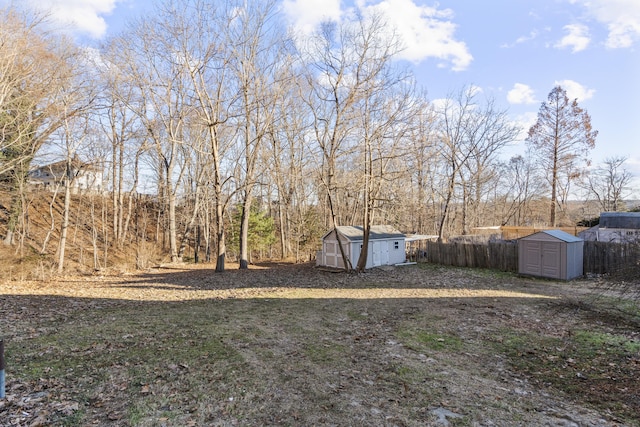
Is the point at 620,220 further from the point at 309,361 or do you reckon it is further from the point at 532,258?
the point at 309,361

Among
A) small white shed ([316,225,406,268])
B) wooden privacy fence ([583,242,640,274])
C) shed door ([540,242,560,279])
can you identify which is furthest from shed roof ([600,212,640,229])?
small white shed ([316,225,406,268])

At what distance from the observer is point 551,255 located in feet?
45.2

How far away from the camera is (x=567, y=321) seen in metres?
7.47

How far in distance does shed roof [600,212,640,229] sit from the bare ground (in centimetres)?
1409

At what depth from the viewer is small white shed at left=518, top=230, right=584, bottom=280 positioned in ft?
44.3

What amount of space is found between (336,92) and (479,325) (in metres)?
10.7

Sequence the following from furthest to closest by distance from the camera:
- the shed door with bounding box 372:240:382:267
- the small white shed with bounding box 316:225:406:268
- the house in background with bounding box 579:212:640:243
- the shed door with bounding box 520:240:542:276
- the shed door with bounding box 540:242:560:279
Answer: the house in background with bounding box 579:212:640:243, the shed door with bounding box 372:240:382:267, the small white shed with bounding box 316:225:406:268, the shed door with bounding box 520:240:542:276, the shed door with bounding box 540:242:560:279

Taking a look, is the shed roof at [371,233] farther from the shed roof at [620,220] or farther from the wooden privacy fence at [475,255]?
the shed roof at [620,220]

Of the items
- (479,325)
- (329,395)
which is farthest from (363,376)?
(479,325)

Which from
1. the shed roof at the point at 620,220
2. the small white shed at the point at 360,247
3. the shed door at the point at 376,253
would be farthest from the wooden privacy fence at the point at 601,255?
the shed door at the point at 376,253

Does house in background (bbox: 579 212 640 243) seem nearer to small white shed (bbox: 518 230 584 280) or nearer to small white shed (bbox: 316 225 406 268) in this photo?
small white shed (bbox: 518 230 584 280)

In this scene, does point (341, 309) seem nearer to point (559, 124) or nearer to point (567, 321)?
point (567, 321)

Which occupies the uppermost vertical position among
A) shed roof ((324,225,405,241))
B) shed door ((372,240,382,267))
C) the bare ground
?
shed roof ((324,225,405,241))

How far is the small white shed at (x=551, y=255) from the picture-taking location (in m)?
13.5
